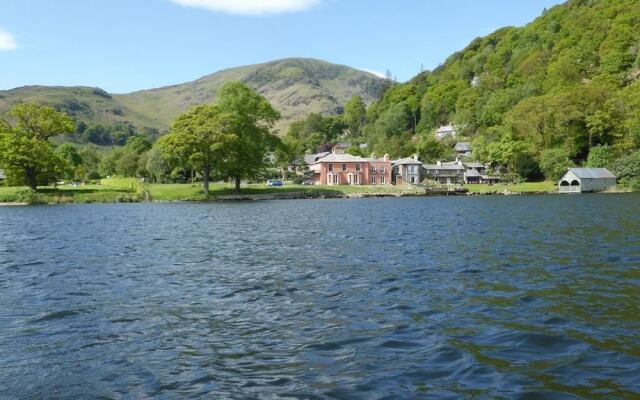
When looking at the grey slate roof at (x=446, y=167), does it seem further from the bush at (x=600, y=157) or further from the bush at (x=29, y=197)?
the bush at (x=29, y=197)

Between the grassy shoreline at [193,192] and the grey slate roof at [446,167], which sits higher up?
the grey slate roof at [446,167]

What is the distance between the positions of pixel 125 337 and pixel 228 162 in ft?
285

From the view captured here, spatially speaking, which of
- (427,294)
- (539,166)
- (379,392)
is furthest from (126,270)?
(539,166)

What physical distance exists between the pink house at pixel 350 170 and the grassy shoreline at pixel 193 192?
51.1 ft

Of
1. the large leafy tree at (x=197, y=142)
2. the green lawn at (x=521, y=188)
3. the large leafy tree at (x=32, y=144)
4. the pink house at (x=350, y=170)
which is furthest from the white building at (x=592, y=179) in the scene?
the large leafy tree at (x=32, y=144)

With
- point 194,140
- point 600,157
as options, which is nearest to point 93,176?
point 194,140

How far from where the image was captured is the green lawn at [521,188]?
4449 inches

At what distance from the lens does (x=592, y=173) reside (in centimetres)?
10706

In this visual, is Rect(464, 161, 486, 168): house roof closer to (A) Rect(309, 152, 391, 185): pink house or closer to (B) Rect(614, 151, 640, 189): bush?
(A) Rect(309, 152, 391, 185): pink house

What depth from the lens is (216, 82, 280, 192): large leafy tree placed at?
97531mm

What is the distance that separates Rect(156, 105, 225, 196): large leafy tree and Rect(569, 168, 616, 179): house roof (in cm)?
7503

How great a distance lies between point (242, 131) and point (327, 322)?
92086 mm

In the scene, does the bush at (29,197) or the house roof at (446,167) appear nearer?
the bush at (29,197)

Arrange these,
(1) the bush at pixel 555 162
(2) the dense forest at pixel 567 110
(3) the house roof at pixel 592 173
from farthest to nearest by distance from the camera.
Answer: (2) the dense forest at pixel 567 110, (1) the bush at pixel 555 162, (3) the house roof at pixel 592 173
